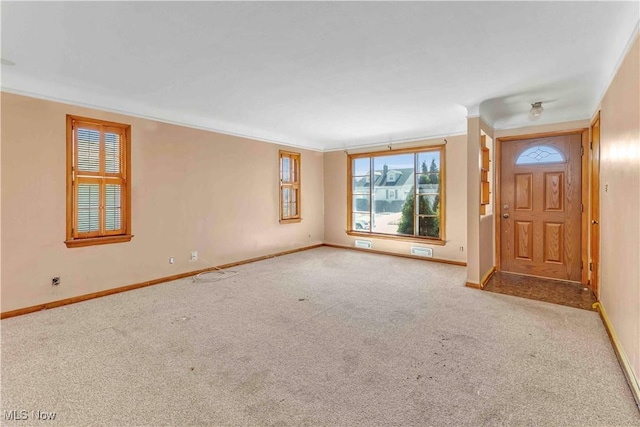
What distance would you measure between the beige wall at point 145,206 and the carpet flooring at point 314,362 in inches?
17.6

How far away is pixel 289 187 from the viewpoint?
21.2 ft

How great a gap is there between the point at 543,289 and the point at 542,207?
126 cm

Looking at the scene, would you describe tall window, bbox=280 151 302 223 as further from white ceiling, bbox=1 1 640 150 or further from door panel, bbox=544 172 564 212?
door panel, bbox=544 172 564 212

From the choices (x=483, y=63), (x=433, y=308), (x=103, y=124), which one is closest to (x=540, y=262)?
(x=433, y=308)

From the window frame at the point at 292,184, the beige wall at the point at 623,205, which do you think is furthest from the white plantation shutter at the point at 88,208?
the beige wall at the point at 623,205

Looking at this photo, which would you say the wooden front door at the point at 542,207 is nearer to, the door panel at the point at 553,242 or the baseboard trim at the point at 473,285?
the door panel at the point at 553,242

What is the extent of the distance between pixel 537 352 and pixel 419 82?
2.68 meters

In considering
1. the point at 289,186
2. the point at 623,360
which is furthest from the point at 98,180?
the point at 623,360

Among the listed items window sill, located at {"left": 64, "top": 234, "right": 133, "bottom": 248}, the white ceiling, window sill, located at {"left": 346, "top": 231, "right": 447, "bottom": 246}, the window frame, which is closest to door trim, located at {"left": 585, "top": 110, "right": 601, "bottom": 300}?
the white ceiling

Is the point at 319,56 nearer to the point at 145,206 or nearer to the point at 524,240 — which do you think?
the point at 145,206

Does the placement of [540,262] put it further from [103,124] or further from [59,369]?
[103,124]

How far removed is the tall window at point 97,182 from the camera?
3559 millimetres

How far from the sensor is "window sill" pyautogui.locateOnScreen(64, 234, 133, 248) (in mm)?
3545

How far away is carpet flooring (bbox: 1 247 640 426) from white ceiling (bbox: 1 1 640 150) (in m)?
2.38
